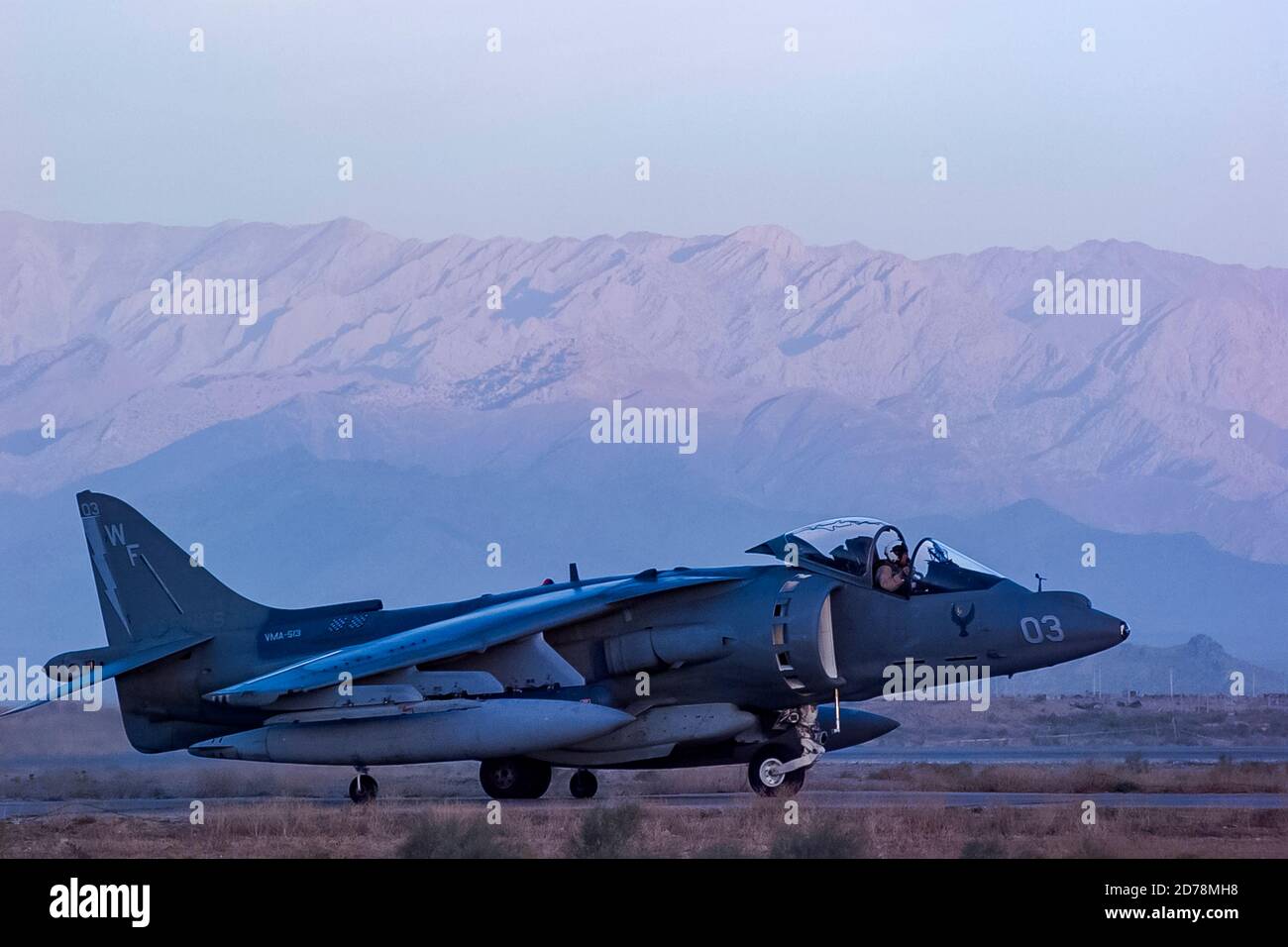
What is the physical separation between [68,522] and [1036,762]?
10414 centimetres

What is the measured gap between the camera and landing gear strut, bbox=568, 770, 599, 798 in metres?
20.3

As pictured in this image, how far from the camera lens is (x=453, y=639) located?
19.1m

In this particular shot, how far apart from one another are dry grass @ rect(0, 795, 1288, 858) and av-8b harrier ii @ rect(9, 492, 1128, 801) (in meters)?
0.96

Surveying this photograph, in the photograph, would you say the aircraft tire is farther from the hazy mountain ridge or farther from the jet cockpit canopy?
the hazy mountain ridge

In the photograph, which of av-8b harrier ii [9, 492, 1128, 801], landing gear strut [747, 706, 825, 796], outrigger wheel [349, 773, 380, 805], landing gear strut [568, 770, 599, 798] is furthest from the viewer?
landing gear strut [568, 770, 599, 798]

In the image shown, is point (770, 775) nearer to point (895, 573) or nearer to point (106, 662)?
point (895, 573)

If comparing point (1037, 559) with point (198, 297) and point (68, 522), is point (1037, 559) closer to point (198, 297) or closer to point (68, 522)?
point (68, 522)

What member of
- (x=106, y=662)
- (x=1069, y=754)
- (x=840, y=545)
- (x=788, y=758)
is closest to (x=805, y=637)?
(x=840, y=545)

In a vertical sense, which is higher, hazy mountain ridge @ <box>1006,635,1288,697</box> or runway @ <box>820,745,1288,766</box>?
runway @ <box>820,745,1288,766</box>

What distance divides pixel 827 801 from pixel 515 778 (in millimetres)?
3494

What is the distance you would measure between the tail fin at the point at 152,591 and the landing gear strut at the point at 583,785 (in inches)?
173

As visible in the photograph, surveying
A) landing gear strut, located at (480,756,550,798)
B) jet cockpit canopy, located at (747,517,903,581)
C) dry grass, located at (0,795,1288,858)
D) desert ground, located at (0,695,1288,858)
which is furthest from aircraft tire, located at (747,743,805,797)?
landing gear strut, located at (480,756,550,798)

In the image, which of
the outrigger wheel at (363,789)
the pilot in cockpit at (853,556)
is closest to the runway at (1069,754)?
the pilot in cockpit at (853,556)
